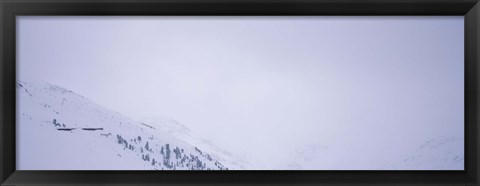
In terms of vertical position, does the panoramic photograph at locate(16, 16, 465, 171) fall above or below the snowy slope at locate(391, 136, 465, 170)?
above

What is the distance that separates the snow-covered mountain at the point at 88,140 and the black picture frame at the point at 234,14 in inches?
1.6

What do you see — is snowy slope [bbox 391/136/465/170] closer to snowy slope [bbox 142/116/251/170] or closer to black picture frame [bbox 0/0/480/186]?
black picture frame [bbox 0/0/480/186]

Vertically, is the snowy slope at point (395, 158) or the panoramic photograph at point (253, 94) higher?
the panoramic photograph at point (253, 94)

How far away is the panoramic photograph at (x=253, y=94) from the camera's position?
1364 millimetres

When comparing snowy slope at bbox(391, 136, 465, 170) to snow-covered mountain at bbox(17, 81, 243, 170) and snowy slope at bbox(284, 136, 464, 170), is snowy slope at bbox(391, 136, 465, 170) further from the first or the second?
snow-covered mountain at bbox(17, 81, 243, 170)

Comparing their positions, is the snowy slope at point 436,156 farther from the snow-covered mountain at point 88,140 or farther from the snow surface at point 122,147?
the snow-covered mountain at point 88,140

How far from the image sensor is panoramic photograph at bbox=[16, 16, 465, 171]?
1364mm

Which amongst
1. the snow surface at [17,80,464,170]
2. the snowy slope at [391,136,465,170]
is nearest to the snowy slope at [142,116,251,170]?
the snow surface at [17,80,464,170]

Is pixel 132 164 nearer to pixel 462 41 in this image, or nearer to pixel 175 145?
pixel 175 145

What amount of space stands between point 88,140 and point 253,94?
545mm

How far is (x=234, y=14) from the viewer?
4.38 ft

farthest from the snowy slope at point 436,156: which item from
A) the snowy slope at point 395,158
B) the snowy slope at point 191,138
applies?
the snowy slope at point 191,138

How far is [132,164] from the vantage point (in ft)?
4.54

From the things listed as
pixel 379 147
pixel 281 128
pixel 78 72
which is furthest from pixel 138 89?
pixel 379 147
